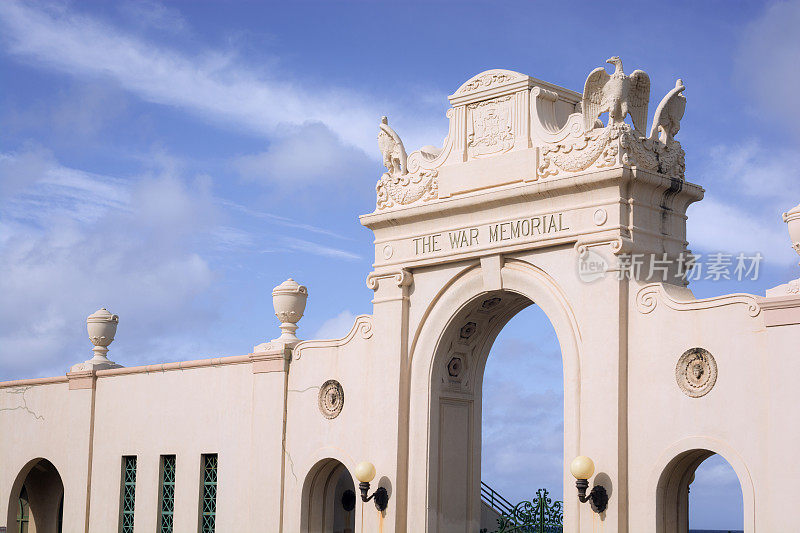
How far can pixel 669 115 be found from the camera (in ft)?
59.3

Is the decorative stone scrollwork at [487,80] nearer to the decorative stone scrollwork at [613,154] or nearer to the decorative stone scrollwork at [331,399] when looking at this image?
the decorative stone scrollwork at [613,154]

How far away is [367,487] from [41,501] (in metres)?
11.9

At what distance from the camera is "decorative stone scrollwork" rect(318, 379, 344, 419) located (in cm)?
2120

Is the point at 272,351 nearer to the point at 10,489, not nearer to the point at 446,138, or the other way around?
the point at 446,138

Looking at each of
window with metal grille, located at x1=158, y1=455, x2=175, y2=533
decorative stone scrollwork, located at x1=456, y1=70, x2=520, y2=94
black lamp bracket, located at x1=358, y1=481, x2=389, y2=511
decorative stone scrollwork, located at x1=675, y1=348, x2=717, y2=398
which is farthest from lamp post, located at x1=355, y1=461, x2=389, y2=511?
decorative stone scrollwork, located at x1=456, y1=70, x2=520, y2=94

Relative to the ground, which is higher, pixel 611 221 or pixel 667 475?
pixel 611 221

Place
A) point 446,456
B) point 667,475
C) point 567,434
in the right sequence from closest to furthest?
1. point 667,475
2. point 567,434
3. point 446,456

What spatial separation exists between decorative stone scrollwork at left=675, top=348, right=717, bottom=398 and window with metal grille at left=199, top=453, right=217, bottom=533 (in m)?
10.1

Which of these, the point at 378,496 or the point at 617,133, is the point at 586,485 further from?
the point at 617,133

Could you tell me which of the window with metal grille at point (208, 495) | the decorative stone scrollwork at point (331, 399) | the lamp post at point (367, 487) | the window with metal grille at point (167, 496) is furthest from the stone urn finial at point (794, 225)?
the window with metal grille at point (167, 496)

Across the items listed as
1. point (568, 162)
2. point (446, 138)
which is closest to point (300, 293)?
point (446, 138)

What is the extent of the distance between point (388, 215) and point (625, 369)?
203 inches

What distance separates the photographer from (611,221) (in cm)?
1744

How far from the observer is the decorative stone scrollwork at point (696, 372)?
16.1m
